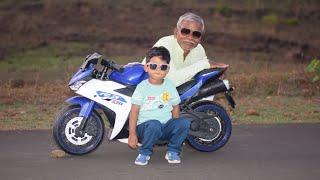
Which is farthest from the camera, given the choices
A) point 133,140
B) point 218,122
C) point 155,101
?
point 218,122

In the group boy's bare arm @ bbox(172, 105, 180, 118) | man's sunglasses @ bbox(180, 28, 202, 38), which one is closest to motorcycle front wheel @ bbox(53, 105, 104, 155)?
boy's bare arm @ bbox(172, 105, 180, 118)

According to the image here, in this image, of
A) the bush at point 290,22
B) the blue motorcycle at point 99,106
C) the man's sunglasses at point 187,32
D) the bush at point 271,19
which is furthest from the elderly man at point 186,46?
the bush at point 271,19

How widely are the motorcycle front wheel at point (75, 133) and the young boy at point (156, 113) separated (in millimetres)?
588

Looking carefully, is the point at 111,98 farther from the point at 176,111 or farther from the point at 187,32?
the point at 187,32

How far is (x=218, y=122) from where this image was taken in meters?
8.79

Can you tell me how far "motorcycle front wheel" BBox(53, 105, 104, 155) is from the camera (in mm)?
8180

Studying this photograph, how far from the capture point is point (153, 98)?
26.1ft

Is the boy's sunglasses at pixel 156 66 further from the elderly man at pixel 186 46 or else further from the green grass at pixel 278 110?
the green grass at pixel 278 110

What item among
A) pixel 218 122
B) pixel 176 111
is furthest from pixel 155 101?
pixel 218 122

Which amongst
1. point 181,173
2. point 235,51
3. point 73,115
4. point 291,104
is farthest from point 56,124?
point 235,51

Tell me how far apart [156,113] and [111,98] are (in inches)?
21.8

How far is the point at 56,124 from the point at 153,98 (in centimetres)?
115

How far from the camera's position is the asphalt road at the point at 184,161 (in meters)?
7.38

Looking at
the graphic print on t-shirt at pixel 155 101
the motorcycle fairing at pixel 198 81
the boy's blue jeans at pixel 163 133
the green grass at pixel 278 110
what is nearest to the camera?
the boy's blue jeans at pixel 163 133
